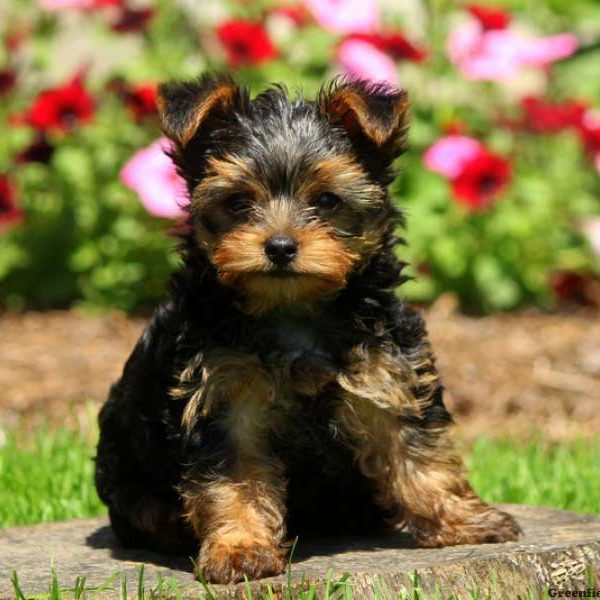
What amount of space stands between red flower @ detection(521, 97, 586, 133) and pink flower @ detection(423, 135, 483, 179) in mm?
→ 1038

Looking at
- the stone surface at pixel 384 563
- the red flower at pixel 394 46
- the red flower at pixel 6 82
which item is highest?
the red flower at pixel 394 46

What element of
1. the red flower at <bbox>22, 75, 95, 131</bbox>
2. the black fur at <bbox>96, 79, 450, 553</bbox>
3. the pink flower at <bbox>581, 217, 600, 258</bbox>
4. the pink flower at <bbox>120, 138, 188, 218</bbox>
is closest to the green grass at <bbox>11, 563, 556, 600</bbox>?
the black fur at <bbox>96, 79, 450, 553</bbox>

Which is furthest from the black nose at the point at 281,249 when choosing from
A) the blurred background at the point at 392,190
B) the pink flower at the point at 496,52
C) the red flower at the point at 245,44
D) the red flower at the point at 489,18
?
the red flower at the point at 489,18

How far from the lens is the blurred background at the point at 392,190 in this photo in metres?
9.38

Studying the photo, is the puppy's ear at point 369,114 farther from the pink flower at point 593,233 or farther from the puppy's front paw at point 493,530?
the pink flower at point 593,233

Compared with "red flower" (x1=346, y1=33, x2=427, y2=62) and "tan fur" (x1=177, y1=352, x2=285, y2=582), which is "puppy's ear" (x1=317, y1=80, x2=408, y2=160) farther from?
"red flower" (x1=346, y1=33, x2=427, y2=62)

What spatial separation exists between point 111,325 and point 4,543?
4.54 metres

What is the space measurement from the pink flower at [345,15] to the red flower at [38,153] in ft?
7.21

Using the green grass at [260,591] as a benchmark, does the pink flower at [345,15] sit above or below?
above

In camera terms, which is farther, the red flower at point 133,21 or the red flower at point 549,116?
the red flower at point 549,116

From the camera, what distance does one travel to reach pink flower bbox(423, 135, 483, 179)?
9.61 m

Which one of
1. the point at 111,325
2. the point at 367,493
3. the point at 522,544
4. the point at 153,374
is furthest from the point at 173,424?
the point at 111,325

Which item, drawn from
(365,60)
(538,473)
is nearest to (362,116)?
(538,473)

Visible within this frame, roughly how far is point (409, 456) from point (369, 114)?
1.19 m
